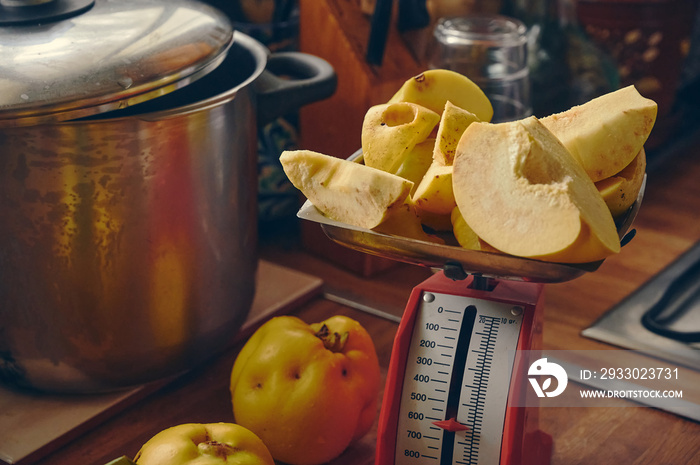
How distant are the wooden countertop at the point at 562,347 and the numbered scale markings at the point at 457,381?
0.16 meters

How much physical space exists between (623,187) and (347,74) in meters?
0.56

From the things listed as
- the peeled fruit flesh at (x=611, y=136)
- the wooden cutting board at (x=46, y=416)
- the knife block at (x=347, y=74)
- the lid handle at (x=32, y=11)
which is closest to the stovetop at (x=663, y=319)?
the knife block at (x=347, y=74)

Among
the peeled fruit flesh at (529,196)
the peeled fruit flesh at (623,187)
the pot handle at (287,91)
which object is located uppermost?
the peeled fruit flesh at (529,196)

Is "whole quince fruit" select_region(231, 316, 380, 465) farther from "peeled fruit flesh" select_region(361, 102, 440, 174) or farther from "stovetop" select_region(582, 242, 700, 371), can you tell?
"stovetop" select_region(582, 242, 700, 371)

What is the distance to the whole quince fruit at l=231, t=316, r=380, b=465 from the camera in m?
0.69

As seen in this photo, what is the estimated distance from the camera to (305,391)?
0.69 metres

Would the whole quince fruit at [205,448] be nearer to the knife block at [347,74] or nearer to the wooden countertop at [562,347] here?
the wooden countertop at [562,347]

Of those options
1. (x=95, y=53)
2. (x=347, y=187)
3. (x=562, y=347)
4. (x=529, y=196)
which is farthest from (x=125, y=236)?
(x=562, y=347)

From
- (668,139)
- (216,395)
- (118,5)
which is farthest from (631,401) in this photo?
(668,139)

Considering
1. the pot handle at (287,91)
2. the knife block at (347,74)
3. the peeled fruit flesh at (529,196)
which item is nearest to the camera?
the peeled fruit flesh at (529,196)

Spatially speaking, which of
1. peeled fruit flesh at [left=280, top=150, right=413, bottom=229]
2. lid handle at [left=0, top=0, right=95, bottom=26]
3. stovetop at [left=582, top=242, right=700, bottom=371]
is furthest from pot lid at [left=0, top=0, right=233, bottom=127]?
stovetop at [left=582, top=242, right=700, bottom=371]

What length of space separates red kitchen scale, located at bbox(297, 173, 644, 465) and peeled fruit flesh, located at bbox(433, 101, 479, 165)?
81 millimetres

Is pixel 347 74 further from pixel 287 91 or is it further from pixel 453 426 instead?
pixel 453 426

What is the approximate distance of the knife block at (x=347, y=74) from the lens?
102 cm
